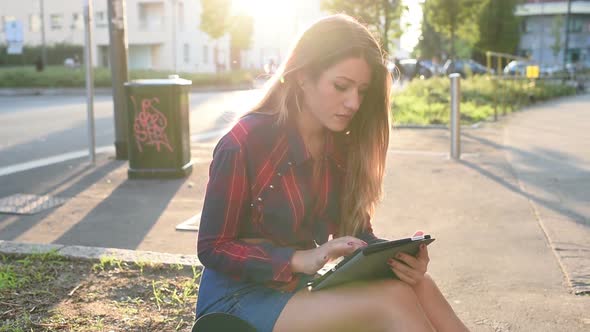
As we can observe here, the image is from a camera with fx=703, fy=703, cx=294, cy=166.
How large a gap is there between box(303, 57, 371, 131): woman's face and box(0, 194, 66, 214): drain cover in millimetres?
4033

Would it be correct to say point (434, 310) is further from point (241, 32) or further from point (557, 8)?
point (557, 8)

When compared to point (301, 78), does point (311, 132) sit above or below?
below

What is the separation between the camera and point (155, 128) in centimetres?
730

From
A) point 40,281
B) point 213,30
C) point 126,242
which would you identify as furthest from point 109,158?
point 213,30

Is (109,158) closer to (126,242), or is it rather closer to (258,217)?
(126,242)

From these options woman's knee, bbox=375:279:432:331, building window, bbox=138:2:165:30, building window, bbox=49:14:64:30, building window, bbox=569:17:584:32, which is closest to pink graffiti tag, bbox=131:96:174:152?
woman's knee, bbox=375:279:432:331

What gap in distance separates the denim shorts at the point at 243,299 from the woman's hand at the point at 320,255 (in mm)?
93

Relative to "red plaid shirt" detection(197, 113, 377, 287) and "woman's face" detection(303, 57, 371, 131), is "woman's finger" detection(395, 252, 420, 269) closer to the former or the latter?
"red plaid shirt" detection(197, 113, 377, 287)

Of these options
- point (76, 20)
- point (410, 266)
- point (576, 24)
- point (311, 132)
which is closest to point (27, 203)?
point (311, 132)

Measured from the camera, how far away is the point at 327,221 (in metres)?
2.60

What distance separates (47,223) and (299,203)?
361cm

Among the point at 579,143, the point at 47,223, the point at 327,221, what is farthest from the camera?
the point at 579,143

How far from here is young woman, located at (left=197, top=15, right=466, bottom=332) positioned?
2.18m

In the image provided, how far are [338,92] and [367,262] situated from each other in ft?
2.04
